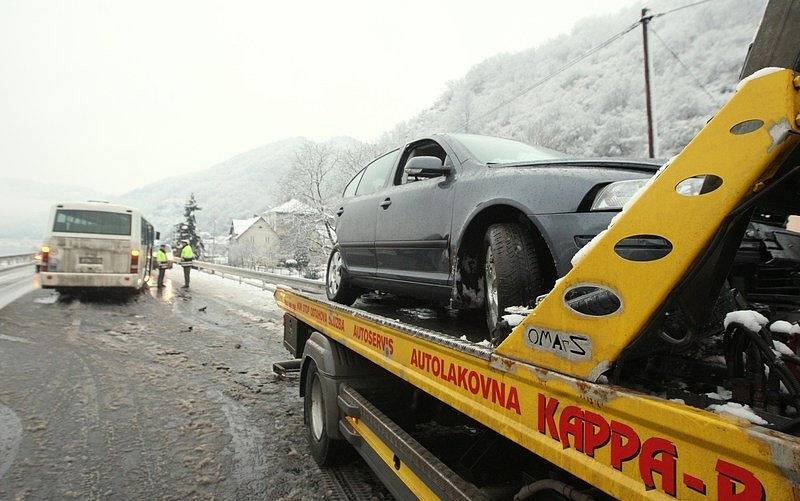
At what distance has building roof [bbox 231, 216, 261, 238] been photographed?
7978 cm

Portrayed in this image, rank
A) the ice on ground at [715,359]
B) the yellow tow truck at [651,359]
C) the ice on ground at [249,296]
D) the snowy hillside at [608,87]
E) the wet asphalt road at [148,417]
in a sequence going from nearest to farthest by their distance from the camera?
the yellow tow truck at [651,359] < the ice on ground at [715,359] < the wet asphalt road at [148,417] < the ice on ground at [249,296] < the snowy hillside at [608,87]

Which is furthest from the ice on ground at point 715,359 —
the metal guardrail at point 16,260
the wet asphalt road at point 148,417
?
the metal guardrail at point 16,260

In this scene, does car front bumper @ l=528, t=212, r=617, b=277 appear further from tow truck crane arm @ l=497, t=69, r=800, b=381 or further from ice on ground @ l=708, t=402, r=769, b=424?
ice on ground @ l=708, t=402, r=769, b=424

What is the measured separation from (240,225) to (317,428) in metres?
84.1

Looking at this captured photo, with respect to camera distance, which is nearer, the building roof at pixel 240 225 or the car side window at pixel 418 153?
the car side window at pixel 418 153

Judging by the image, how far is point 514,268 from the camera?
230cm


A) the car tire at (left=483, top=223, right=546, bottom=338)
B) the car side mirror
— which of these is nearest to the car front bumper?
the car tire at (left=483, top=223, right=546, bottom=338)

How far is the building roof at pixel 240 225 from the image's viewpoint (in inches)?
3141

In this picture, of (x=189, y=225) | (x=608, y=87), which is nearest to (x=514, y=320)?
(x=608, y=87)

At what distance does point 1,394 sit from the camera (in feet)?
15.9

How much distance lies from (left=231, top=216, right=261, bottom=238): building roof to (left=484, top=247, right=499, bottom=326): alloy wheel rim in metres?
80.7

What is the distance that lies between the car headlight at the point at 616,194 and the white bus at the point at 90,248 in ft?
41.3

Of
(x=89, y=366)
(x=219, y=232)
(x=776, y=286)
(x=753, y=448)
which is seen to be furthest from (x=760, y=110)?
(x=219, y=232)

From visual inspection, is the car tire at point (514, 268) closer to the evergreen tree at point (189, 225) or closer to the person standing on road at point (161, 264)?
the person standing on road at point (161, 264)
